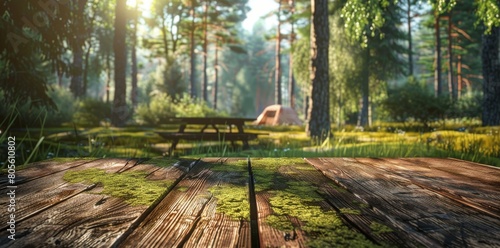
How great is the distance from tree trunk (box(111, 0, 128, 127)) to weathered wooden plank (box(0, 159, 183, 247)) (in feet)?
35.5

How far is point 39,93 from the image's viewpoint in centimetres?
642

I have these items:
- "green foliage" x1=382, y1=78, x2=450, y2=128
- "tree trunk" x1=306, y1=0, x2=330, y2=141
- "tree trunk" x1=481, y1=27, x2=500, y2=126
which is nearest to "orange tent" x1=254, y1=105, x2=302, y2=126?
"green foliage" x1=382, y1=78, x2=450, y2=128

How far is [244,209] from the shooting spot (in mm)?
1278

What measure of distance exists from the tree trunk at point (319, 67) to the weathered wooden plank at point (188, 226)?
27.2 ft

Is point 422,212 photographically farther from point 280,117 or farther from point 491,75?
point 280,117

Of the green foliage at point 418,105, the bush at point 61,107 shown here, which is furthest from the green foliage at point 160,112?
the green foliage at point 418,105

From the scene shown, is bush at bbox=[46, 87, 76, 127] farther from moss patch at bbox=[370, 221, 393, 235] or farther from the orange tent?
moss patch at bbox=[370, 221, 393, 235]

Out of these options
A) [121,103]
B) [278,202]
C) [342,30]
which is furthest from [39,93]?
[342,30]

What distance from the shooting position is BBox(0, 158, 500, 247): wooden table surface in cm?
101

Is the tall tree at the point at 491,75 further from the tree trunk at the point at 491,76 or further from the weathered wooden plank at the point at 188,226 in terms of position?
the weathered wooden plank at the point at 188,226

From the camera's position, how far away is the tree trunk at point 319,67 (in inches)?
375

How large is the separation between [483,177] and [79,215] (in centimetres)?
209

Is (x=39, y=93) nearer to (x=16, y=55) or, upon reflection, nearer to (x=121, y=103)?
(x=16, y=55)

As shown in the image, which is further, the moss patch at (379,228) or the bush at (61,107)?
the bush at (61,107)
